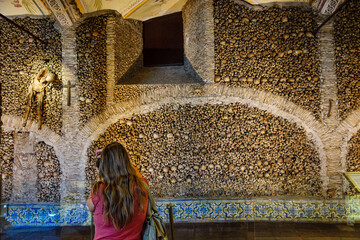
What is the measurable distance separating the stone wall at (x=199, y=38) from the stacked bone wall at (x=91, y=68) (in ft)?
4.76

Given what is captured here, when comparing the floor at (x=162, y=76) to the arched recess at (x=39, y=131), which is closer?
the arched recess at (x=39, y=131)

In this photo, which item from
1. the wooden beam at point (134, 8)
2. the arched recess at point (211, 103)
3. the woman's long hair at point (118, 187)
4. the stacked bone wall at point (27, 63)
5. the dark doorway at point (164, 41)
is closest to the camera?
the woman's long hair at point (118, 187)

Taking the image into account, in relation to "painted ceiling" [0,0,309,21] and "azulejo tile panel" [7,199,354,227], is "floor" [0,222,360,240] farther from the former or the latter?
"painted ceiling" [0,0,309,21]

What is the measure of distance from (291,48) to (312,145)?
4.99ft

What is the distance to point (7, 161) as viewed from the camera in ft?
13.2

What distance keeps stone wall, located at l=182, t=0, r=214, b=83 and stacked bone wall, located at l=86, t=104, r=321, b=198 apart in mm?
638

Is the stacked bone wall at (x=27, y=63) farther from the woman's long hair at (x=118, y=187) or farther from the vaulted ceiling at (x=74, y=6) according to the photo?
the woman's long hair at (x=118, y=187)

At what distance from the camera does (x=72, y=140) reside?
396cm

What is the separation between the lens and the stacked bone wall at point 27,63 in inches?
159

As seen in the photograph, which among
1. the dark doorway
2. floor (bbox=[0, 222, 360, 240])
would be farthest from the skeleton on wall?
the dark doorway

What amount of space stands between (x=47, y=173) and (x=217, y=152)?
104 inches

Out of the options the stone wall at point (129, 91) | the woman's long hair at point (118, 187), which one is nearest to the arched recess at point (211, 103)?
the stone wall at point (129, 91)

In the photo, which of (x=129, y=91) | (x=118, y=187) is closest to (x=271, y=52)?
(x=129, y=91)

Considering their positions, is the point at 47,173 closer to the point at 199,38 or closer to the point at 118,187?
the point at 118,187
